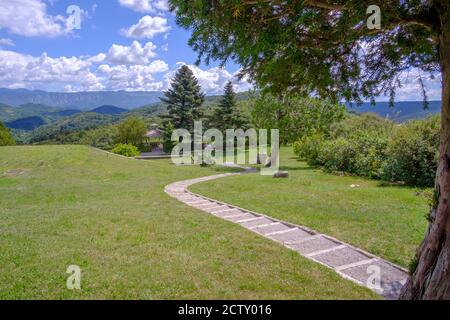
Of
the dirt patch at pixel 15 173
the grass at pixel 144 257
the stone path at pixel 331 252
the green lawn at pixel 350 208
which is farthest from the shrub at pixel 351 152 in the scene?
the dirt patch at pixel 15 173

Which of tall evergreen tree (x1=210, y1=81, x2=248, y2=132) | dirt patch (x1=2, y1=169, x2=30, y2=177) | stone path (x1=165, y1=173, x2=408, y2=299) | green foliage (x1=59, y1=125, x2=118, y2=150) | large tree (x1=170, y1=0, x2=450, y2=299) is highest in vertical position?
tall evergreen tree (x1=210, y1=81, x2=248, y2=132)

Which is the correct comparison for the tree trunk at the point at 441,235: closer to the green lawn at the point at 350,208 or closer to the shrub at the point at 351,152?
the green lawn at the point at 350,208

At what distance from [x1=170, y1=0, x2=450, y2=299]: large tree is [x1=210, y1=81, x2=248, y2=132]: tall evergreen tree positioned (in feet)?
113

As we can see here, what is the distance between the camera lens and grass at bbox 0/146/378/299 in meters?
3.96

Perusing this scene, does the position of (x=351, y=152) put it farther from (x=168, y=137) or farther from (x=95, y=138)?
(x=95, y=138)

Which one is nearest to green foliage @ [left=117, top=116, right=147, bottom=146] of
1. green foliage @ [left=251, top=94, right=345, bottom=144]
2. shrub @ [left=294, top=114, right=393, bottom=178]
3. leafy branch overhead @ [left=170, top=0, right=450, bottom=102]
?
green foliage @ [left=251, top=94, right=345, bottom=144]

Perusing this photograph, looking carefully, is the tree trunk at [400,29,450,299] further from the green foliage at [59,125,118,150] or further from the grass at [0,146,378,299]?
the green foliage at [59,125,118,150]

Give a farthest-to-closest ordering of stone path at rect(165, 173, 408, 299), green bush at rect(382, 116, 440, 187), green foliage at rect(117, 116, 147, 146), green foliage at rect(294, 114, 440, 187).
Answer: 1. green foliage at rect(117, 116, 147, 146)
2. green foliage at rect(294, 114, 440, 187)
3. green bush at rect(382, 116, 440, 187)
4. stone path at rect(165, 173, 408, 299)

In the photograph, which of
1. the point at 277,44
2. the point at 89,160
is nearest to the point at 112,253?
the point at 277,44

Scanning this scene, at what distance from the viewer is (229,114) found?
1503 inches

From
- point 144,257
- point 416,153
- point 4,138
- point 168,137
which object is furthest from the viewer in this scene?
point 168,137

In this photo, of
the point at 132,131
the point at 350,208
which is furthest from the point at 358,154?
the point at 132,131

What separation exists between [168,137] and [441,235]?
36.7m
